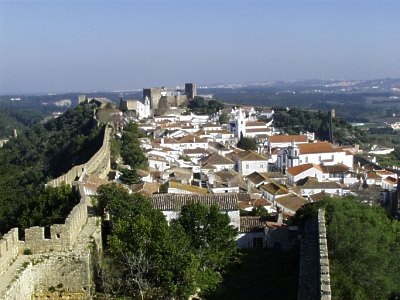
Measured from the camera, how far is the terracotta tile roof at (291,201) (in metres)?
26.0

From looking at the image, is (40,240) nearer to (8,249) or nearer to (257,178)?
(8,249)

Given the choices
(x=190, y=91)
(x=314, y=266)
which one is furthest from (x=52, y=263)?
(x=190, y=91)

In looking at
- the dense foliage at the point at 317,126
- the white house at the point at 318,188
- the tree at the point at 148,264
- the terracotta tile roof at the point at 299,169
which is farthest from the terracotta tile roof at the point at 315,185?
the dense foliage at the point at 317,126

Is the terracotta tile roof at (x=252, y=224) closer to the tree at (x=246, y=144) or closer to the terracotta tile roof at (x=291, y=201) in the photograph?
the terracotta tile roof at (x=291, y=201)

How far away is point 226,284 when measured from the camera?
12789 millimetres

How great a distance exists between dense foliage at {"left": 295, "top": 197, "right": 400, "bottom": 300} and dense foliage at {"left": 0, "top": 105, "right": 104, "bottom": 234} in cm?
656

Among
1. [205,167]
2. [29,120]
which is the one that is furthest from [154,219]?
[29,120]

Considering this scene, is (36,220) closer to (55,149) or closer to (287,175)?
(287,175)

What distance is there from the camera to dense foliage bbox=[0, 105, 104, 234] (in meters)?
13.6

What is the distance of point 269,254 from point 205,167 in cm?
1993

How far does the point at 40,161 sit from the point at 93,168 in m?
18.5

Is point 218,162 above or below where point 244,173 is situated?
above

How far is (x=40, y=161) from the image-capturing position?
39812 millimetres

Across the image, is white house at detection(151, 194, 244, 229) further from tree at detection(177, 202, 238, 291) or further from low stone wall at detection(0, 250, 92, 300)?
low stone wall at detection(0, 250, 92, 300)
